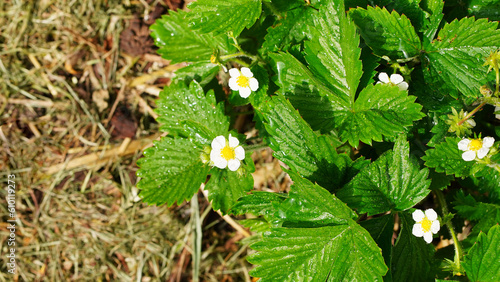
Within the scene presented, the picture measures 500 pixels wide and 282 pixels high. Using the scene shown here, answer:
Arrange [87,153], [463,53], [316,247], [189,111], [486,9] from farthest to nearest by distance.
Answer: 1. [87,153]
2. [189,111]
3. [486,9]
4. [463,53]
5. [316,247]

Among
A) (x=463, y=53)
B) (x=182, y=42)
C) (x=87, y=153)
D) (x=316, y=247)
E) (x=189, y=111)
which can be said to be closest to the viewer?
(x=316, y=247)

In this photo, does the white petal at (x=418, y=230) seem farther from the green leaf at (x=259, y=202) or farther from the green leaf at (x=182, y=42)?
the green leaf at (x=182, y=42)

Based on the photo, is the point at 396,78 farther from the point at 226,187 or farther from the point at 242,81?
the point at 226,187

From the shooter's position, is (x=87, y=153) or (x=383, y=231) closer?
(x=383, y=231)

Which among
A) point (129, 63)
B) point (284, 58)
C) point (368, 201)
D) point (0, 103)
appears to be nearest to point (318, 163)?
point (368, 201)

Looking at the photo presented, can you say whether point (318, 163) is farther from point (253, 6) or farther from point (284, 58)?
point (253, 6)

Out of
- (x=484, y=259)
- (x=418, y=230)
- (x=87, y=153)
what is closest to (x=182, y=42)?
(x=87, y=153)
